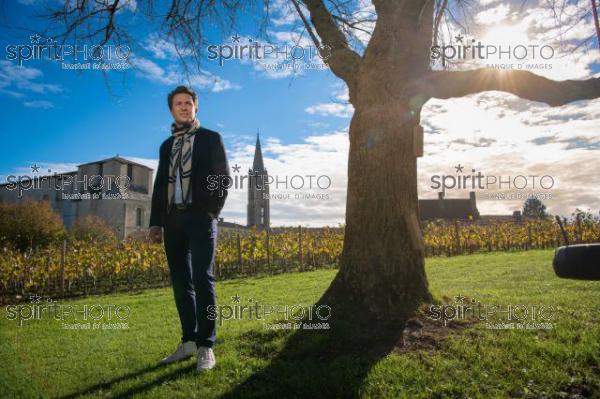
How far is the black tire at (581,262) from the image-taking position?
5.21 feet

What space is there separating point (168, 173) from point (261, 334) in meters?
1.92

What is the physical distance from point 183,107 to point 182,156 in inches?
18.9

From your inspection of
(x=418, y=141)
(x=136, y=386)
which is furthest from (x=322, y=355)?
(x=418, y=141)

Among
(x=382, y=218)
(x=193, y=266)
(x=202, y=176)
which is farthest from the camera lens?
(x=382, y=218)

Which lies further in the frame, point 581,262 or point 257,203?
point 257,203

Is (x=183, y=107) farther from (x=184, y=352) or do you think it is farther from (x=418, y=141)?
(x=418, y=141)

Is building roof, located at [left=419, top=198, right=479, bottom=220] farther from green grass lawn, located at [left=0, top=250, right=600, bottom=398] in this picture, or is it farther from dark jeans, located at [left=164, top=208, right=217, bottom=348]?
dark jeans, located at [left=164, top=208, right=217, bottom=348]

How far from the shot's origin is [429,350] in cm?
343

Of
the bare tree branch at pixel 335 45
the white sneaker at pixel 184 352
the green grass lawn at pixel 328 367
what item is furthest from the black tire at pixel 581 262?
the bare tree branch at pixel 335 45

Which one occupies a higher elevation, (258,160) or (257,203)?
(258,160)

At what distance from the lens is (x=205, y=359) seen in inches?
133

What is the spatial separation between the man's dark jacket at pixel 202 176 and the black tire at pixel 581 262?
2.66 metres

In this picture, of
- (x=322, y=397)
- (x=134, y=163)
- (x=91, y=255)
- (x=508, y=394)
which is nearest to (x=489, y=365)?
(x=508, y=394)

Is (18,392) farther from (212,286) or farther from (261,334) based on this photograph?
(261,334)
